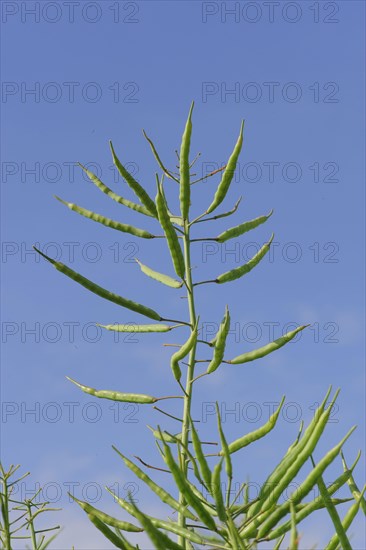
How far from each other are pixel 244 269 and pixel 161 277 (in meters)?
0.36

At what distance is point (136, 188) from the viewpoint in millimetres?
3053

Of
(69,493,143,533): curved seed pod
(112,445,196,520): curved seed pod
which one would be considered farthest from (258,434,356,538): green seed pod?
(69,493,143,533): curved seed pod

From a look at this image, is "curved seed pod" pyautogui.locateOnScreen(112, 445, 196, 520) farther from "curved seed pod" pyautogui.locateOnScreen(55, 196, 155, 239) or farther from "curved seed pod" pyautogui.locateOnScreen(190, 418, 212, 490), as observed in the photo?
"curved seed pod" pyautogui.locateOnScreen(55, 196, 155, 239)

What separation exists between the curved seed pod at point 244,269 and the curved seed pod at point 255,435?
86cm

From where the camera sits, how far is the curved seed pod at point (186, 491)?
168 centimetres

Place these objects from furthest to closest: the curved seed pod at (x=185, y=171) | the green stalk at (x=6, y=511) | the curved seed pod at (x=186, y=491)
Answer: the curved seed pod at (x=185, y=171) < the green stalk at (x=6, y=511) < the curved seed pod at (x=186, y=491)

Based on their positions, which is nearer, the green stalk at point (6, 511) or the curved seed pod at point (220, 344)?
the curved seed pod at point (220, 344)

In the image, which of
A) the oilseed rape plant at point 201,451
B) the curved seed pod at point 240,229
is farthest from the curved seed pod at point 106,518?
the curved seed pod at point 240,229

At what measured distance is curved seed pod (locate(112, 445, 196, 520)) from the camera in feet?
6.45

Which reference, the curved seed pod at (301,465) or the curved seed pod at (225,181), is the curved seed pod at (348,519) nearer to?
the curved seed pod at (301,465)

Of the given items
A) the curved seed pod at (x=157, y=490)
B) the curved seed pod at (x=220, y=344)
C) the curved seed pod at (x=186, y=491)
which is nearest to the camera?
the curved seed pod at (x=186, y=491)

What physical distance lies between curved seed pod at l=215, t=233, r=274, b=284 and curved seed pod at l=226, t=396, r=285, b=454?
0.86 m

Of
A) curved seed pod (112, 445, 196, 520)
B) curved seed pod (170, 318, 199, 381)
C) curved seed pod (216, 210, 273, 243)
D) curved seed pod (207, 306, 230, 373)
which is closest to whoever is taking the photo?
curved seed pod (112, 445, 196, 520)

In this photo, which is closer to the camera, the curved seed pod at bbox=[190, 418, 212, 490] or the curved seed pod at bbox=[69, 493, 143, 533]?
the curved seed pod at bbox=[190, 418, 212, 490]
